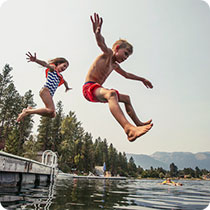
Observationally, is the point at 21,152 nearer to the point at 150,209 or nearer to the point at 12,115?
the point at 12,115

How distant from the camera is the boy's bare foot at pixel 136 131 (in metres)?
2.13

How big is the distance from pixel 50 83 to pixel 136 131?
1.81 m

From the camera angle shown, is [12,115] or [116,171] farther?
[116,171]

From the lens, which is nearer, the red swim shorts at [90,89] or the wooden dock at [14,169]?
the red swim shorts at [90,89]

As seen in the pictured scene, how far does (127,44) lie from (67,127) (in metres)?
29.7

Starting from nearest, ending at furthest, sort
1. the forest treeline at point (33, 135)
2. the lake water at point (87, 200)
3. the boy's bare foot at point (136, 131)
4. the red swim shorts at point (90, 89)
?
the boy's bare foot at point (136, 131), the lake water at point (87, 200), the red swim shorts at point (90, 89), the forest treeline at point (33, 135)

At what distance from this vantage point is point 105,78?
9.77 feet

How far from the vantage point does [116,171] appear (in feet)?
213

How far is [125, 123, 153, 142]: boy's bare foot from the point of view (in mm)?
2135

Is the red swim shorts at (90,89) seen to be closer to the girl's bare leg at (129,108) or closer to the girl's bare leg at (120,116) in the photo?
the girl's bare leg at (120,116)

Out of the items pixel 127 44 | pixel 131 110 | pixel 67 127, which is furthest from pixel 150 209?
pixel 67 127

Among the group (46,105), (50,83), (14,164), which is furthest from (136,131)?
(14,164)

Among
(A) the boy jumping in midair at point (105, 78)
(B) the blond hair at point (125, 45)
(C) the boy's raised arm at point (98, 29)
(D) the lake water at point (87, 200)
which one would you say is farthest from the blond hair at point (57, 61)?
(D) the lake water at point (87, 200)

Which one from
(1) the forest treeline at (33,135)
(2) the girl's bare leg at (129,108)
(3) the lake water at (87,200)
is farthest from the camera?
(1) the forest treeline at (33,135)
